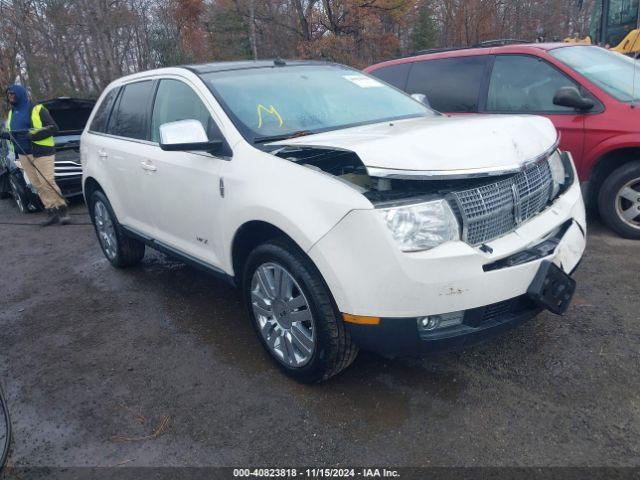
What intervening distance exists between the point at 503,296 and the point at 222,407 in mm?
1625

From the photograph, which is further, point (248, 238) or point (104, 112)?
point (104, 112)

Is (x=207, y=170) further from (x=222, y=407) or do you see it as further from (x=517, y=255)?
(x=517, y=255)

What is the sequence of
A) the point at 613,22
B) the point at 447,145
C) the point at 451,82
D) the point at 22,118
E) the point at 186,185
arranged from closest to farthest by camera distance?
the point at 447,145 → the point at 186,185 → the point at 451,82 → the point at 22,118 → the point at 613,22

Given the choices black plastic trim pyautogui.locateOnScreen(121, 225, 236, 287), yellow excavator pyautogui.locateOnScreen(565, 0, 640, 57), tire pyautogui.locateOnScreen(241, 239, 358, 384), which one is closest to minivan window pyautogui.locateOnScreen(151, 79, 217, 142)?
black plastic trim pyautogui.locateOnScreen(121, 225, 236, 287)

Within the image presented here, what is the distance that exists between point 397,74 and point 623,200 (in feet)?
9.42

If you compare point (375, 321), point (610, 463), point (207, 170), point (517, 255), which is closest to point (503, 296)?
point (517, 255)

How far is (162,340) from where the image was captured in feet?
12.4

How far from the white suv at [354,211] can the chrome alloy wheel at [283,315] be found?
1cm

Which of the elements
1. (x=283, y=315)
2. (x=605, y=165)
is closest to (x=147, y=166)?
(x=283, y=315)

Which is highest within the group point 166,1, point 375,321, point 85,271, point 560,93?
point 166,1

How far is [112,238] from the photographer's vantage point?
522 cm

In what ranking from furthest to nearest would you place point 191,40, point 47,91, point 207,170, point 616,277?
point 191,40
point 47,91
point 616,277
point 207,170

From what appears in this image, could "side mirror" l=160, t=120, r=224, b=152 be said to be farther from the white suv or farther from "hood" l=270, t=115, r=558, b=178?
"hood" l=270, t=115, r=558, b=178

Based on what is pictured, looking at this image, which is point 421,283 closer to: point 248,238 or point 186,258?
point 248,238
